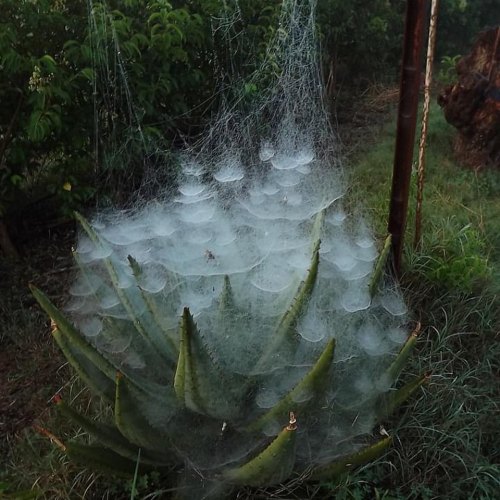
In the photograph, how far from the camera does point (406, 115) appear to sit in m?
2.34

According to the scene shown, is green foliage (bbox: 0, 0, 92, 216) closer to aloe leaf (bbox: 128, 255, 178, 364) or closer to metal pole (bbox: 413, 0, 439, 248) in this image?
aloe leaf (bbox: 128, 255, 178, 364)

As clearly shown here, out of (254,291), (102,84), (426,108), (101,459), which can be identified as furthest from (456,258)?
(102,84)

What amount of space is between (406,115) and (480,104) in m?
2.47

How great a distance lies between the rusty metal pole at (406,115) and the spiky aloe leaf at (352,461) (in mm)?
1062

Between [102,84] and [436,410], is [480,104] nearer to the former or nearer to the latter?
[102,84]

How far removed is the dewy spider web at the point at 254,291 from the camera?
1850mm

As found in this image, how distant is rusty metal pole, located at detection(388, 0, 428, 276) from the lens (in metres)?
2.19

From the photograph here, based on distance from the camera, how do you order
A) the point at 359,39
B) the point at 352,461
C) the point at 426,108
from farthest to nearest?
1. the point at 359,39
2. the point at 426,108
3. the point at 352,461

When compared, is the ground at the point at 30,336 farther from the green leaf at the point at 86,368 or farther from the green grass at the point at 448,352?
the green grass at the point at 448,352

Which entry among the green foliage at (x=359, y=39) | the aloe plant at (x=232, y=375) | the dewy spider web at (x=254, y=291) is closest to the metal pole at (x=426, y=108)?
the dewy spider web at (x=254, y=291)

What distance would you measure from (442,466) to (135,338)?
3.90 ft

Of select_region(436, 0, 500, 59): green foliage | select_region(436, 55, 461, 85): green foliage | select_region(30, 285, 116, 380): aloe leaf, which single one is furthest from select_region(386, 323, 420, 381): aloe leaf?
select_region(436, 0, 500, 59): green foliage

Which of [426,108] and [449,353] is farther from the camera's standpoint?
[426,108]

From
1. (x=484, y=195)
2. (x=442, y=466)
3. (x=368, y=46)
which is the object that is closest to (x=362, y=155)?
(x=484, y=195)
